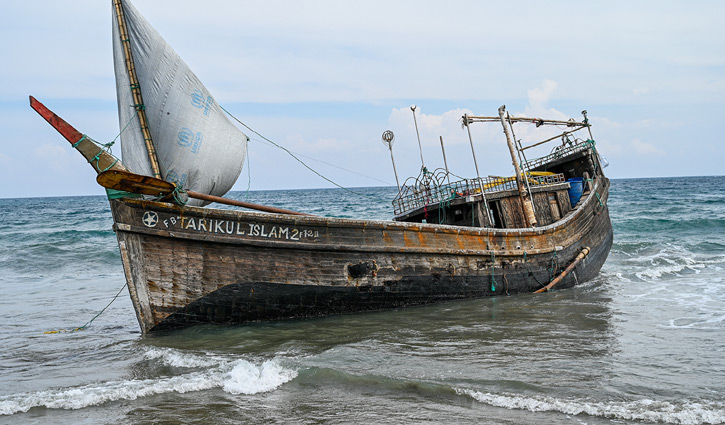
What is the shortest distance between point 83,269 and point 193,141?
490 inches

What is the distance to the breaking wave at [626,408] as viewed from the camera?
5.43 m

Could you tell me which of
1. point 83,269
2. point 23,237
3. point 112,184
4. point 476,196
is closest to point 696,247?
point 476,196

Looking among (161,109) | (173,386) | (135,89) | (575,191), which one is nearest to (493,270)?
(575,191)

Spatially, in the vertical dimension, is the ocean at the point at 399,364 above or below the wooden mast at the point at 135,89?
below

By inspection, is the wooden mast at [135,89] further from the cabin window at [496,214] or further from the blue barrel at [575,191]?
the blue barrel at [575,191]

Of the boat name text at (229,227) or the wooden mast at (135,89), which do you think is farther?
the wooden mast at (135,89)

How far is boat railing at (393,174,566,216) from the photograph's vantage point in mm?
11938

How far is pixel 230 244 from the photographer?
8.62 meters

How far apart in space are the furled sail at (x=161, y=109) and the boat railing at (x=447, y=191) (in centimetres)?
479

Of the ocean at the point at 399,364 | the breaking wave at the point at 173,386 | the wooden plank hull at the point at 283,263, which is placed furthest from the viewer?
the wooden plank hull at the point at 283,263

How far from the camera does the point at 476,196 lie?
1162 centimetres

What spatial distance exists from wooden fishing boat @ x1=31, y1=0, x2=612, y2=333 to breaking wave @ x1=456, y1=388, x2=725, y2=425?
12.6 feet

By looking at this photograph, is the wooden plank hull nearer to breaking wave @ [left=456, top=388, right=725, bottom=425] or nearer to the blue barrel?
the blue barrel

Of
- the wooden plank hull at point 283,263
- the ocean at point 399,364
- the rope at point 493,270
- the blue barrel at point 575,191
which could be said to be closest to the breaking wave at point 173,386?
the ocean at point 399,364
